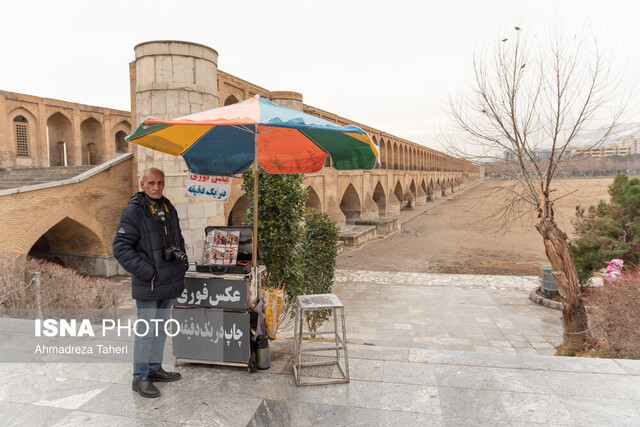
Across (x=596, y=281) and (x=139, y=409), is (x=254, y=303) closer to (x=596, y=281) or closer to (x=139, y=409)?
(x=139, y=409)

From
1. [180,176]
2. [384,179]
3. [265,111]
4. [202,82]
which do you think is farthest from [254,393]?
[384,179]

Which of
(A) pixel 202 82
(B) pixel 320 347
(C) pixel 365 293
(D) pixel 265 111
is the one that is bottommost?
(C) pixel 365 293

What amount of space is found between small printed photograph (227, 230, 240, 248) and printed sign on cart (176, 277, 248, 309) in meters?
0.30

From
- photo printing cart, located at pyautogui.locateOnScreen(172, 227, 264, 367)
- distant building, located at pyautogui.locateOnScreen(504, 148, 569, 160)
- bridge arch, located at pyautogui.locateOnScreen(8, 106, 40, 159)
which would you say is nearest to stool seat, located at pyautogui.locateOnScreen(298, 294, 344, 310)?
photo printing cart, located at pyautogui.locateOnScreen(172, 227, 264, 367)

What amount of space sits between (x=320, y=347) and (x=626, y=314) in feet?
14.6

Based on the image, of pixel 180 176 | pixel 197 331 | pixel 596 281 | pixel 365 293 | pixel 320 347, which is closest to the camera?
pixel 197 331

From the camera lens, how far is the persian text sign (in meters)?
3.79

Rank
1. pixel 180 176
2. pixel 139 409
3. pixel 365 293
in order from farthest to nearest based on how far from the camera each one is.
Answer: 1. pixel 365 293
2. pixel 180 176
3. pixel 139 409

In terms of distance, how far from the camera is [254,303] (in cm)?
319

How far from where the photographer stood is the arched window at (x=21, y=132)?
16594 millimetres

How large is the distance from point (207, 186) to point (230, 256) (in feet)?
3.08

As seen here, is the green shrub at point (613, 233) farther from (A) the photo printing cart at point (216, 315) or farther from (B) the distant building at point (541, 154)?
(A) the photo printing cart at point (216, 315)

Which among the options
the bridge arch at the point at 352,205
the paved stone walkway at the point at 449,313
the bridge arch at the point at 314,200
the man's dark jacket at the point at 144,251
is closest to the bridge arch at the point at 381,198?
the bridge arch at the point at 352,205

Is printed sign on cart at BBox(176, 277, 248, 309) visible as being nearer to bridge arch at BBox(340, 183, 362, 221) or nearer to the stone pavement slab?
the stone pavement slab
